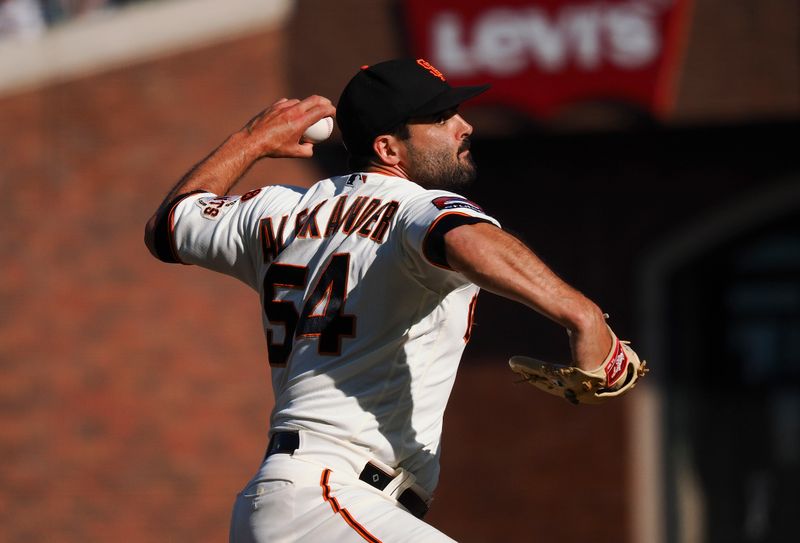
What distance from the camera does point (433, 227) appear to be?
11.2 feet

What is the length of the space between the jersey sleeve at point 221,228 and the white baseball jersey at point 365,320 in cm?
11

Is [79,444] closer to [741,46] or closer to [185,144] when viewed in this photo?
[185,144]

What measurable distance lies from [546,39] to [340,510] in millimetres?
8833

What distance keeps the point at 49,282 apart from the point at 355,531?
10793mm

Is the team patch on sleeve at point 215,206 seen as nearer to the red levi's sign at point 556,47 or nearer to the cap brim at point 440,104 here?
the cap brim at point 440,104

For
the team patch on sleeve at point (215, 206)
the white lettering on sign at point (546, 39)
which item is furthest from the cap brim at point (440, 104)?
the white lettering on sign at point (546, 39)

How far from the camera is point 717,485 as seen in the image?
13391 millimetres

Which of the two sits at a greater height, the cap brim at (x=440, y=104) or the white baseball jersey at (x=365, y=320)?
the cap brim at (x=440, y=104)

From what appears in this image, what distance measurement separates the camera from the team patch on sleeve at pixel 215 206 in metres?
4.28

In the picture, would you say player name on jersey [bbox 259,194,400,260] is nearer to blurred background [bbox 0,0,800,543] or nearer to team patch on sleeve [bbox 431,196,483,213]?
team patch on sleeve [bbox 431,196,483,213]

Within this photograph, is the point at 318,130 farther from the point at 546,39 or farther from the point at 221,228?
the point at 546,39

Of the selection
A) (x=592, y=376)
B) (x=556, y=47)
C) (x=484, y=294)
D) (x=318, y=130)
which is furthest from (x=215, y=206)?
(x=484, y=294)

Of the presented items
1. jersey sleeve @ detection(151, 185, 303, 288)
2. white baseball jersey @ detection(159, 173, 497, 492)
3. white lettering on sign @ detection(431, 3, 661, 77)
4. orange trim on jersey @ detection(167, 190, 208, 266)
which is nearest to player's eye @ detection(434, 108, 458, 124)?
white baseball jersey @ detection(159, 173, 497, 492)

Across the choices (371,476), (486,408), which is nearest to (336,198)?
(371,476)
